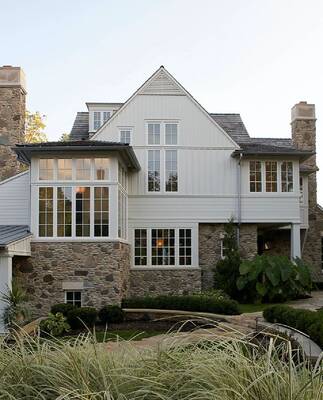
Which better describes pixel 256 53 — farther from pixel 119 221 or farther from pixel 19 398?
pixel 19 398

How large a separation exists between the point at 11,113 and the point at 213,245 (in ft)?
28.5

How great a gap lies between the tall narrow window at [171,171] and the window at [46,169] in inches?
200

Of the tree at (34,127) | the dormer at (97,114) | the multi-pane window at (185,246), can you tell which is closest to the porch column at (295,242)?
the multi-pane window at (185,246)

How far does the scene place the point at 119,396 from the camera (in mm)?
Result: 4055

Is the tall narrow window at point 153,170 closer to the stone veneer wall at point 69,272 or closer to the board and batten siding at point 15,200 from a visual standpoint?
the board and batten siding at point 15,200

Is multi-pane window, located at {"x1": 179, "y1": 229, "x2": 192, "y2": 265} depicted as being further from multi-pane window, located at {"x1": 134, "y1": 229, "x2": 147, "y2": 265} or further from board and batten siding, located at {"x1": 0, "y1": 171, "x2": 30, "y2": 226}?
board and batten siding, located at {"x1": 0, "y1": 171, "x2": 30, "y2": 226}

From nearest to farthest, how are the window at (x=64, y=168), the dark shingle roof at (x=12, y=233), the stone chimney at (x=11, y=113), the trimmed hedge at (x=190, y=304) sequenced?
1. the dark shingle roof at (x=12, y=233)
2. the trimmed hedge at (x=190, y=304)
3. the window at (x=64, y=168)
4. the stone chimney at (x=11, y=113)

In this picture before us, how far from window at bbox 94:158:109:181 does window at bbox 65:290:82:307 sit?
11.2 feet

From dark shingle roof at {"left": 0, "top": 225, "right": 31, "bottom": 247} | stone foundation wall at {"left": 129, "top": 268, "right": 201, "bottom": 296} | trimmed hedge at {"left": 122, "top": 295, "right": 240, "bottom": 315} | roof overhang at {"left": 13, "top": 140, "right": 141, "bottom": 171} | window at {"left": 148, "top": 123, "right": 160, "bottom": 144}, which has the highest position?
window at {"left": 148, "top": 123, "right": 160, "bottom": 144}

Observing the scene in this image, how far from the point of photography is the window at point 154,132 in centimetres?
2093

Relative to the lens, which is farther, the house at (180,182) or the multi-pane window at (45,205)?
the house at (180,182)

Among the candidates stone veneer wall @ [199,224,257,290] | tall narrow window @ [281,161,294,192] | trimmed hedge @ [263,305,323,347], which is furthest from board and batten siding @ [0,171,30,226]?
tall narrow window @ [281,161,294,192]

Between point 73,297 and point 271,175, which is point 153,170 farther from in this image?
point 73,297

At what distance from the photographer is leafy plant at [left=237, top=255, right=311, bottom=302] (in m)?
18.6
